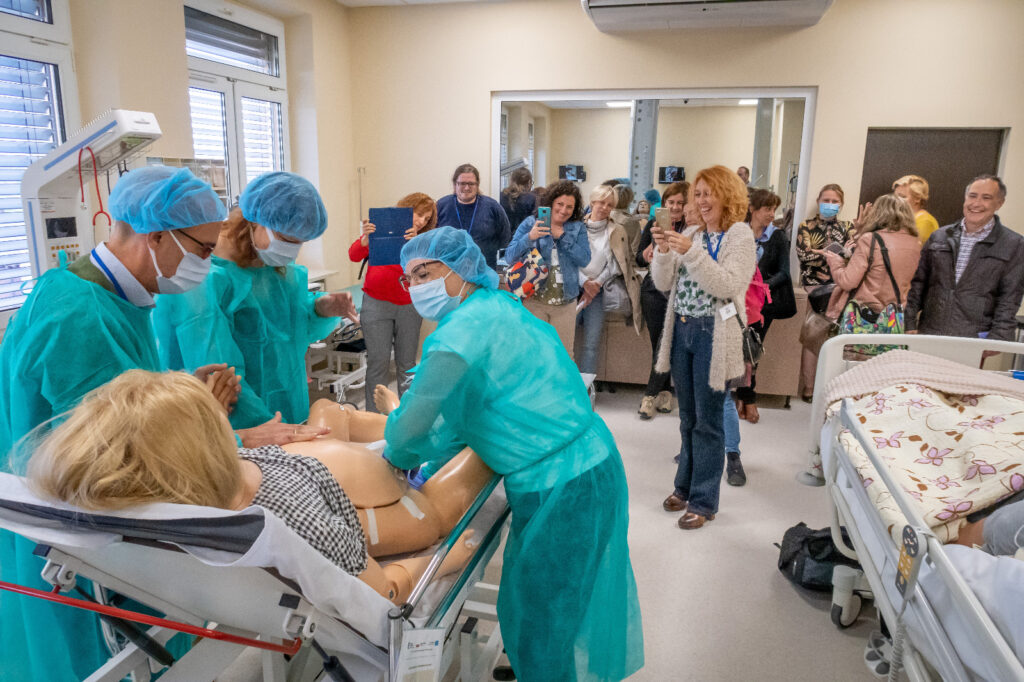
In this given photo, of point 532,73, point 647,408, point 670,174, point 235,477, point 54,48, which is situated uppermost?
point 532,73

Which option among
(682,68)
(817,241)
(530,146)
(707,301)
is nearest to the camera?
(707,301)

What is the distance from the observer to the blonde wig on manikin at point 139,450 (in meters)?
1.02

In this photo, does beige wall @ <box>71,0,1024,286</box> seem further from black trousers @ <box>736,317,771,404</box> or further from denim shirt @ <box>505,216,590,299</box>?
denim shirt @ <box>505,216,590,299</box>

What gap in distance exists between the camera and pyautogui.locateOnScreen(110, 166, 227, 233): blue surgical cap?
1.53 metres

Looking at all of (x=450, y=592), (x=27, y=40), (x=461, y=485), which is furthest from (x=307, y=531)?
(x=27, y=40)

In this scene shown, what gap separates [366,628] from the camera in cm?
118

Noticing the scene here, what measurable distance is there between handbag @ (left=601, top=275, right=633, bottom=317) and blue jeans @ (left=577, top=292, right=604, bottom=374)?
0.03 m

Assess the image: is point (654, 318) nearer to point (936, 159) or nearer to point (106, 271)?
point (936, 159)

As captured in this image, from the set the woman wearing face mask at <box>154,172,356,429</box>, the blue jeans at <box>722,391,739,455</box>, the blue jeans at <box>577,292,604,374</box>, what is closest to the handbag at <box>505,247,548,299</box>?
the blue jeans at <box>577,292,604,374</box>

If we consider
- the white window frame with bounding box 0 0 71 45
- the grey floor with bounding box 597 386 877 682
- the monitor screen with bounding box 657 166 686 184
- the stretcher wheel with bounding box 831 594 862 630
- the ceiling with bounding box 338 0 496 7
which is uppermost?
the ceiling with bounding box 338 0 496 7

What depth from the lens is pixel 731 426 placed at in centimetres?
333

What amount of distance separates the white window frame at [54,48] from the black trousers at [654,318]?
3.17m

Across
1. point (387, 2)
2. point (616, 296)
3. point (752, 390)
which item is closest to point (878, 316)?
point (752, 390)

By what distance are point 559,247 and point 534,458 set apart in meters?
2.63
